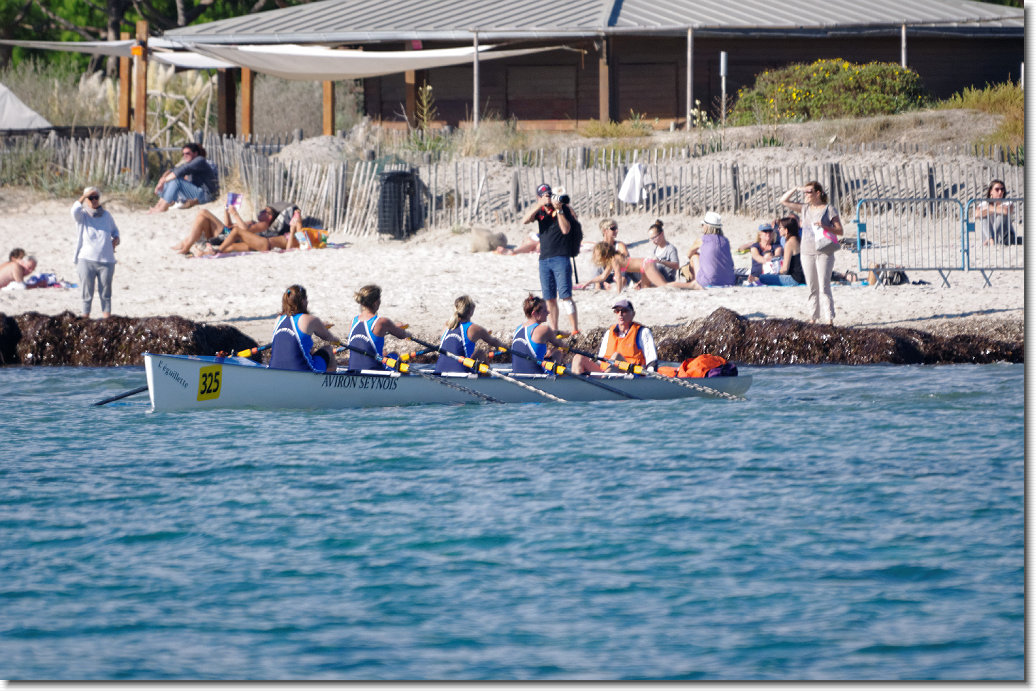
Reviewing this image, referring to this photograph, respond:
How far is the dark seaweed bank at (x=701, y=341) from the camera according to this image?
49.6 feet

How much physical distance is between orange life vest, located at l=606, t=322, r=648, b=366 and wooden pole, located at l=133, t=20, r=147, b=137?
13959 mm

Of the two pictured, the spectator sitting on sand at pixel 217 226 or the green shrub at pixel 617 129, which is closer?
the spectator sitting on sand at pixel 217 226

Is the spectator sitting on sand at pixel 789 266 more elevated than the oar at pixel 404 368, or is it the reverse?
the spectator sitting on sand at pixel 789 266

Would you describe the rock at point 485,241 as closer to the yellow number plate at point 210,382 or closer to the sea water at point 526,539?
the sea water at point 526,539

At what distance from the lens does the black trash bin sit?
2153cm

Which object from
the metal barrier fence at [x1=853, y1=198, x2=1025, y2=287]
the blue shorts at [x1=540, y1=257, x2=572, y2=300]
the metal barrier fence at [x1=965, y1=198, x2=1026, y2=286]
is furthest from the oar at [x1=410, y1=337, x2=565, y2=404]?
the metal barrier fence at [x1=965, y1=198, x2=1026, y2=286]

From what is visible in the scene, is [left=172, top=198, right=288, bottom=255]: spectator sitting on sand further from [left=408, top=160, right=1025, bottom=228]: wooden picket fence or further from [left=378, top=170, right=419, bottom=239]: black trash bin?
[left=408, top=160, right=1025, bottom=228]: wooden picket fence

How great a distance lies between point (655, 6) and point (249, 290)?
1373 centimetres

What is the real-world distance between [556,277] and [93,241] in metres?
5.05

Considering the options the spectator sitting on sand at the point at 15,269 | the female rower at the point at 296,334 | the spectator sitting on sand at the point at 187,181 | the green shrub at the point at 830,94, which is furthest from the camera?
the green shrub at the point at 830,94

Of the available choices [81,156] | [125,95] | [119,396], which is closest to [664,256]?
[119,396]

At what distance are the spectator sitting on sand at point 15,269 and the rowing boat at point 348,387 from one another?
6.56m

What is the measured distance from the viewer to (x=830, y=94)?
26562mm

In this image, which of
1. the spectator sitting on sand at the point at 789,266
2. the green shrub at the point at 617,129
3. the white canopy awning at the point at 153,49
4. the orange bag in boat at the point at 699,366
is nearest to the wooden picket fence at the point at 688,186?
the spectator sitting on sand at the point at 789,266
